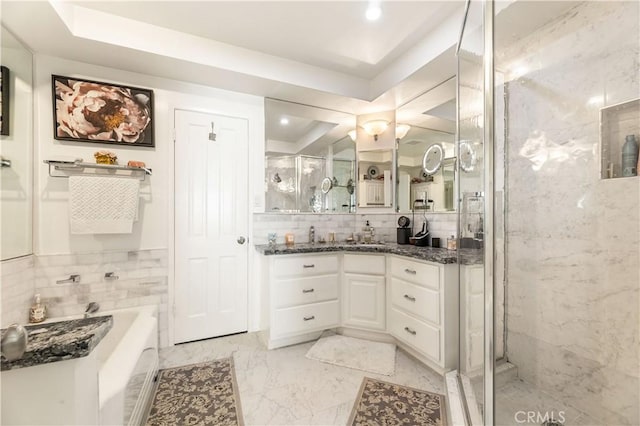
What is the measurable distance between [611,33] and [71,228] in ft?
11.8

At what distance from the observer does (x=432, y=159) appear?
263 centimetres

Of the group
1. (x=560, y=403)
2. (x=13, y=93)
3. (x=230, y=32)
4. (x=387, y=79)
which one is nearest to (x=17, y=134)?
(x=13, y=93)

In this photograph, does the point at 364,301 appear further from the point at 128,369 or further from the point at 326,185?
the point at 128,369

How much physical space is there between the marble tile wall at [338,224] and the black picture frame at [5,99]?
179 cm

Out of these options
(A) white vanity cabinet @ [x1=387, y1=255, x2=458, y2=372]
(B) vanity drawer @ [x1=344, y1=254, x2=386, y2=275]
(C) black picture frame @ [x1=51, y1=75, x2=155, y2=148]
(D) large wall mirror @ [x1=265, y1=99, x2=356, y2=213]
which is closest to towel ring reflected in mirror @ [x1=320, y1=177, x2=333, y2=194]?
(D) large wall mirror @ [x1=265, y1=99, x2=356, y2=213]

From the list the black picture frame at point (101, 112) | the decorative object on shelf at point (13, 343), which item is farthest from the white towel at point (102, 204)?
the decorative object on shelf at point (13, 343)

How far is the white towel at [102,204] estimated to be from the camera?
6.30ft

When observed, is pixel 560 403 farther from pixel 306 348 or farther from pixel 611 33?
pixel 611 33

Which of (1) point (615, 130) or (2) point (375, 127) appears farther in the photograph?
(2) point (375, 127)

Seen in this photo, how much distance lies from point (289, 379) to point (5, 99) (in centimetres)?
266

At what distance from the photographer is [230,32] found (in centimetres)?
212

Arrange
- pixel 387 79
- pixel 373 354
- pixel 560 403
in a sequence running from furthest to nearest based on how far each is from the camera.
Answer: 1. pixel 387 79
2. pixel 373 354
3. pixel 560 403

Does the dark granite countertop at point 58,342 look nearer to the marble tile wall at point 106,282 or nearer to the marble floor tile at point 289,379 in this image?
the marble floor tile at point 289,379

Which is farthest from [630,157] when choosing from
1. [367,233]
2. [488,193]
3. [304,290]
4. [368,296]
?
[304,290]
